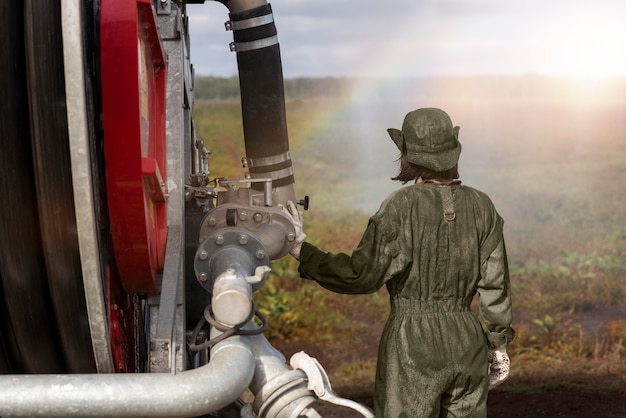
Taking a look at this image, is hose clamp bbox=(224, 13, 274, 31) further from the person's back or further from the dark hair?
the person's back

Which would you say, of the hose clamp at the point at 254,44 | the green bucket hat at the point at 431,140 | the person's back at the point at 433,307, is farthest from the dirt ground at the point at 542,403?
the green bucket hat at the point at 431,140

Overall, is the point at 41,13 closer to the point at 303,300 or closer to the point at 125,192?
the point at 125,192

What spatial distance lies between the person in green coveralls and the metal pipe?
3.46 feet

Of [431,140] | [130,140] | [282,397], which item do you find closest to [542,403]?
[431,140]

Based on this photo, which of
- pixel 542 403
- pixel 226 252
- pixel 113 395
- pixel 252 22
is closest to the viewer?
pixel 113 395

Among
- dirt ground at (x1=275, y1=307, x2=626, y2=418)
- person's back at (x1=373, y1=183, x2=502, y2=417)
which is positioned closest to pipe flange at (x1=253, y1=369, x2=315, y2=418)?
person's back at (x1=373, y1=183, x2=502, y2=417)

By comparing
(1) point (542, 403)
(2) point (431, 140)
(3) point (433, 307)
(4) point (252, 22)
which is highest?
(4) point (252, 22)

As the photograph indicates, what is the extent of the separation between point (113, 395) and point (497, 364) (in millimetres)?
1793

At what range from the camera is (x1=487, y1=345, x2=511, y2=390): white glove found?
4258mm

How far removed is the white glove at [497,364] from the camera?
14.0 feet

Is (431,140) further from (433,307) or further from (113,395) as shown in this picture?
(113,395)

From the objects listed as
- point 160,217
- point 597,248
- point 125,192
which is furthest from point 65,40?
point 597,248

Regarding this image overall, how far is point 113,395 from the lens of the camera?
304cm

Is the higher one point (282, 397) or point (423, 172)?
point (423, 172)
